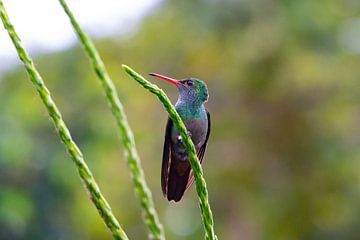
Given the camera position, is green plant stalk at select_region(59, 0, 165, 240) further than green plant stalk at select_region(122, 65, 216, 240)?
No

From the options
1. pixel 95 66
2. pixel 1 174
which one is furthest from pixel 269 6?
pixel 95 66

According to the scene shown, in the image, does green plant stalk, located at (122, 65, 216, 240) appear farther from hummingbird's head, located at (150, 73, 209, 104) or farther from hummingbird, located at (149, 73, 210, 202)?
hummingbird's head, located at (150, 73, 209, 104)

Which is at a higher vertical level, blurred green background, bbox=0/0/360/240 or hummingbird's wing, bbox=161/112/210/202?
blurred green background, bbox=0/0/360/240

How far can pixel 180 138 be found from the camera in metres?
1.56

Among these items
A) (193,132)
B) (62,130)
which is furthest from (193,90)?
(62,130)

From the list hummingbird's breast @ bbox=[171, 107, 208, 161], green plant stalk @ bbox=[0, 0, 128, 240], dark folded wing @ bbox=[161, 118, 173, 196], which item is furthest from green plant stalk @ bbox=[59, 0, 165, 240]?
hummingbird's breast @ bbox=[171, 107, 208, 161]

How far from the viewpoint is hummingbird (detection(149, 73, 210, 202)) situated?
57.7 inches

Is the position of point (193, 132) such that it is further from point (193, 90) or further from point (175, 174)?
point (175, 174)

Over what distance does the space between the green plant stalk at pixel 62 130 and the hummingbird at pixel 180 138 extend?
1.48ft

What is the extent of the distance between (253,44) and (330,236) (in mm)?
4065

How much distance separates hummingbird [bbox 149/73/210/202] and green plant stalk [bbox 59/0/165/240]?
516mm

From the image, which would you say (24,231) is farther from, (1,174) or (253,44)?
(253,44)

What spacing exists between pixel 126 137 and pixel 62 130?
100 millimetres

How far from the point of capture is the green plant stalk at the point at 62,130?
0.88 m
